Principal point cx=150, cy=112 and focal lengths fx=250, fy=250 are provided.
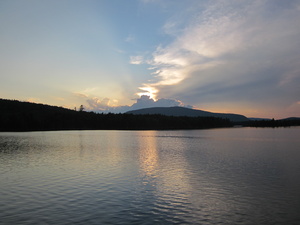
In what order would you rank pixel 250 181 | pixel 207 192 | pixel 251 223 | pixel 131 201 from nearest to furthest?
pixel 251 223 → pixel 131 201 → pixel 207 192 → pixel 250 181

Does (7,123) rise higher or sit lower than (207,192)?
higher

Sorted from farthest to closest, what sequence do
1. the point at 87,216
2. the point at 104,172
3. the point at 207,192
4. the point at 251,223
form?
the point at 104,172 → the point at 207,192 → the point at 87,216 → the point at 251,223

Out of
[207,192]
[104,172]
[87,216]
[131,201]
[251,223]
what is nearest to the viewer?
[251,223]

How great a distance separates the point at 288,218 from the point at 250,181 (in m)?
11.7

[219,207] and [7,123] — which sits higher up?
[7,123]

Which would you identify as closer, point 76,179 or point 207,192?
point 207,192

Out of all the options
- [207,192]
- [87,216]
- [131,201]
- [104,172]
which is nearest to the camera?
[87,216]

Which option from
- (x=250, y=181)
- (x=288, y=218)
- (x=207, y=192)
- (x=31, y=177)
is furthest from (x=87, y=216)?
(x=250, y=181)

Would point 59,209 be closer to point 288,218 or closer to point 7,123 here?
point 288,218

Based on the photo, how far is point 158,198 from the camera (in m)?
22.0

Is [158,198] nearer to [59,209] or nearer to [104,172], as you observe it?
[59,209]

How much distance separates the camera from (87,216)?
17438 mm

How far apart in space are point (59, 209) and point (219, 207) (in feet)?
40.3

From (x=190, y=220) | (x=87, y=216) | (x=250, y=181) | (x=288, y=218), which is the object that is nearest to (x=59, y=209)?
(x=87, y=216)
